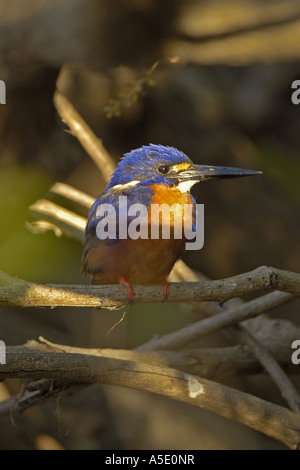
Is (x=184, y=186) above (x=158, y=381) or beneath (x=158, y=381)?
above

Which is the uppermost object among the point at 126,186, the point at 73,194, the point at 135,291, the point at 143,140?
the point at 143,140

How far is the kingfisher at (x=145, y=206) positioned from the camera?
2.13m

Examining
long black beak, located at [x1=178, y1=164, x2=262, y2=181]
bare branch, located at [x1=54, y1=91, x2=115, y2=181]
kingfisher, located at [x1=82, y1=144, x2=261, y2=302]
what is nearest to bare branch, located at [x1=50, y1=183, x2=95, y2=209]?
bare branch, located at [x1=54, y1=91, x2=115, y2=181]

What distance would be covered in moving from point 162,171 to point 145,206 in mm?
174

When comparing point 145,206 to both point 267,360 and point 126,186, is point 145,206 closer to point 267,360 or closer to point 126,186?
point 126,186

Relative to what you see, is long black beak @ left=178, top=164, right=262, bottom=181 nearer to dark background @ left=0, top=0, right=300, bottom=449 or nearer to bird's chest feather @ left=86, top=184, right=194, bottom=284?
bird's chest feather @ left=86, top=184, right=194, bottom=284

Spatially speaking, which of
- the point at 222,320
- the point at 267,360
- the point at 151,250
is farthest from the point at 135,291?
the point at 267,360

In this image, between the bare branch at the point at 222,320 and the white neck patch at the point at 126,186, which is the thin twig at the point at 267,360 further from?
the white neck patch at the point at 126,186

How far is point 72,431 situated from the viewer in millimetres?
3588

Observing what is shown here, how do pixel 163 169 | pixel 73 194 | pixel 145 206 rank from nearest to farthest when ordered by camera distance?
pixel 145 206
pixel 163 169
pixel 73 194

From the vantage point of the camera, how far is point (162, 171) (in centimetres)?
220

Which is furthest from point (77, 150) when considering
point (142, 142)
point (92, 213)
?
point (92, 213)

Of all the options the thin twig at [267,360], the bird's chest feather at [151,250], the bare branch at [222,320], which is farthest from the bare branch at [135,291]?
the thin twig at [267,360]
